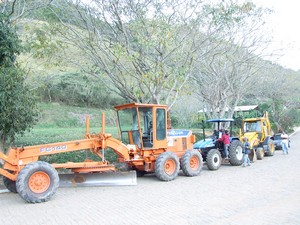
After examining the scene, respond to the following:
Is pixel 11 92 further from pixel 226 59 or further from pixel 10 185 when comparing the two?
pixel 226 59

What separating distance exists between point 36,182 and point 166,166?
4374 mm

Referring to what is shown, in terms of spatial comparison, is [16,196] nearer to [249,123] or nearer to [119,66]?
[119,66]

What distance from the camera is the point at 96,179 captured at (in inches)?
414

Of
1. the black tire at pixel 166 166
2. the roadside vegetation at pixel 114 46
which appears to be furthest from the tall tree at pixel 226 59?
the black tire at pixel 166 166

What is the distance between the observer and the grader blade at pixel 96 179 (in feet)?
34.0

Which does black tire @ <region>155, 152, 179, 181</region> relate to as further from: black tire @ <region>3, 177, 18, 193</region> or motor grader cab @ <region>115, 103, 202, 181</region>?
black tire @ <region>3, 177, 18, 193</region>

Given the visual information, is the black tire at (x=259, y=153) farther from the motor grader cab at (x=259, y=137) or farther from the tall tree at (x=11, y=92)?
the tall tree at (x=11, y=92)

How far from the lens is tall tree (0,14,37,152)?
34.4 ft

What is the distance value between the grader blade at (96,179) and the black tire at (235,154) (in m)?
5.43

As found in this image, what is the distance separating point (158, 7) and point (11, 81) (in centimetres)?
700

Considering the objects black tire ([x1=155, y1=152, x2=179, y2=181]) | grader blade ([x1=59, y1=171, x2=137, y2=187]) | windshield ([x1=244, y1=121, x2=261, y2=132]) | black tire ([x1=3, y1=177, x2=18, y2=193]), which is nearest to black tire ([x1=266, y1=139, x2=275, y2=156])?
windshield ([x1=244, y1=121, x2=261, y2=132])

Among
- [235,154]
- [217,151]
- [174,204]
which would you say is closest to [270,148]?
[235,154]

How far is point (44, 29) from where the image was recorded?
14859mm

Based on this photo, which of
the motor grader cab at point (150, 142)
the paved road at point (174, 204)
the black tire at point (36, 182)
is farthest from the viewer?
the motor grader cab at point (150, 142)
